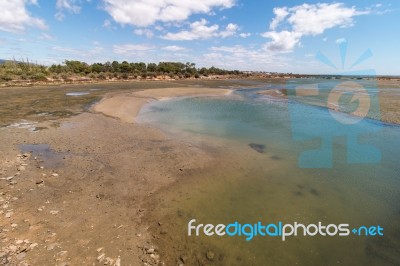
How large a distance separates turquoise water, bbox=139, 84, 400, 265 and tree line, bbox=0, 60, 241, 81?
61.5m

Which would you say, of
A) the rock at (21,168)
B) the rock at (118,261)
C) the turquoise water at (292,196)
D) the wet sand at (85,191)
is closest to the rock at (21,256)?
the wet sand at (85,191)

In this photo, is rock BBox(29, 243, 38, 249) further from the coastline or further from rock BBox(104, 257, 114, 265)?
rock BBox(104, 257, 114, 265)

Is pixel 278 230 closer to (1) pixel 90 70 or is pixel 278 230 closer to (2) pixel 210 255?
(2) pixel 210 255

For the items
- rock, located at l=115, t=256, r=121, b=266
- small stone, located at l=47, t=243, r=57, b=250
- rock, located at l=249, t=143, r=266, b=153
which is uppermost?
rock, located at l=249, t=143, r=266, b=153

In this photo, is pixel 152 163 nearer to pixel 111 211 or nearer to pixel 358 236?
pixel 111 211

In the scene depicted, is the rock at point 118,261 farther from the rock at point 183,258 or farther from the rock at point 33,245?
the rock at point 33,245

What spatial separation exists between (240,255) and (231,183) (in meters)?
3.70

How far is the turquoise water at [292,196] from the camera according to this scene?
6.26 m

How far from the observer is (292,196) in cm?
879

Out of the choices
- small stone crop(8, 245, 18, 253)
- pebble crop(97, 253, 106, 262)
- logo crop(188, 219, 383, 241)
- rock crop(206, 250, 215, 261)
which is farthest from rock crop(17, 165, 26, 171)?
rock crop(206, 250, 215, 261)

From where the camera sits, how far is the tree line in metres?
61.9

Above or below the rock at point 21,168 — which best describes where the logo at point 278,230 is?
below

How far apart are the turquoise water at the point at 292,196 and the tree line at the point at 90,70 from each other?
61531 millimetres

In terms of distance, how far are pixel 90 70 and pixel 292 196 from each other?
87965 mm
